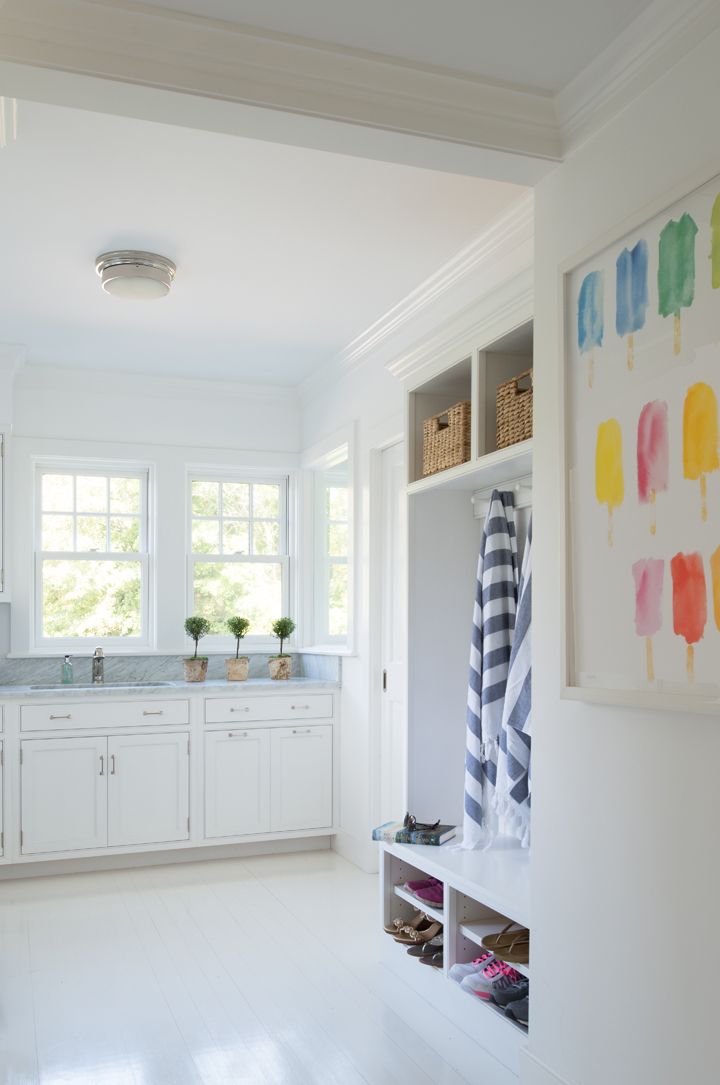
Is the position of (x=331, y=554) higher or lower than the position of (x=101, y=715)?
higher

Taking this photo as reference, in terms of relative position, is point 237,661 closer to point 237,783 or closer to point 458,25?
point 237,783

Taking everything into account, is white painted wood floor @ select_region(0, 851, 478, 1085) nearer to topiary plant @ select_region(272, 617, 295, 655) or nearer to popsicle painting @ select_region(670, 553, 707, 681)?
topiary plant @ select_region(272, 617, 295, 655)

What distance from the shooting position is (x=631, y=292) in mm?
2061

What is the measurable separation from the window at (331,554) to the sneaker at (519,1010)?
307cm

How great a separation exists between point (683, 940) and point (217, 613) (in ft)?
13.8

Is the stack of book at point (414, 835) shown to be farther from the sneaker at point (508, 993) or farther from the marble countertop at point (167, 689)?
the marble countertop at point (167, 689)

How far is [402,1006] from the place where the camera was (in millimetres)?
3062

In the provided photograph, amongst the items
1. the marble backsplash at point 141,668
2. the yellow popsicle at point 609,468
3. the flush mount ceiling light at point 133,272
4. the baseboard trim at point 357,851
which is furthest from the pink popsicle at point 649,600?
the marble backsplash at point 141,668

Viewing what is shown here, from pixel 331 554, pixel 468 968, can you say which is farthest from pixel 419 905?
pixel 331 554

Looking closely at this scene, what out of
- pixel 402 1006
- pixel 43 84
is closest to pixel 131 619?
pixel 402 1006

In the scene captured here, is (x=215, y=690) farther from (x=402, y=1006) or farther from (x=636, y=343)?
(x=636, y=343)

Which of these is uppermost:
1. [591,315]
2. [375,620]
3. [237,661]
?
[591,315]

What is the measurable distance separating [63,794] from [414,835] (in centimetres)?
230

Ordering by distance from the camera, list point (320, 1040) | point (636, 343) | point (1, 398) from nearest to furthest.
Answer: point (636, 343) < point (320, 1040) < point (1, 398)
